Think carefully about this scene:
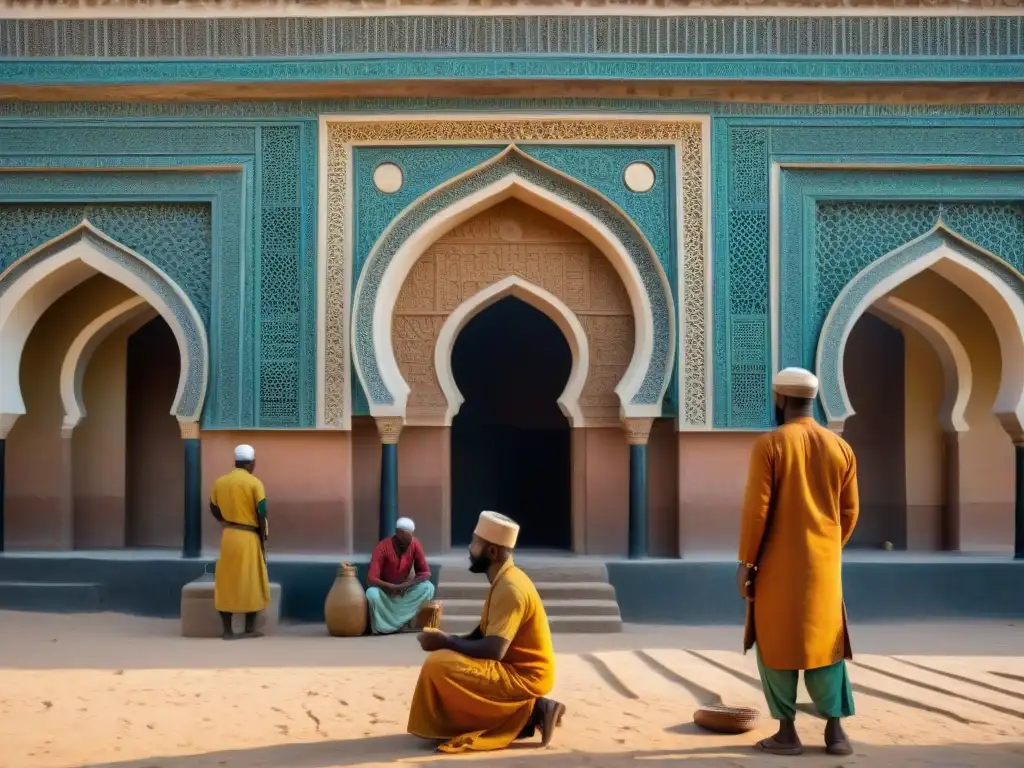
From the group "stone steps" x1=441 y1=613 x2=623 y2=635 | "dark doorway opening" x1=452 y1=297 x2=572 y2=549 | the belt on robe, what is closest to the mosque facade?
"stone steps" x1=441 y1=613 x2=623 y2=635

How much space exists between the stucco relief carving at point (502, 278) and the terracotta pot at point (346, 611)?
6.29ft

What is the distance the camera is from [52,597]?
9.90 meters

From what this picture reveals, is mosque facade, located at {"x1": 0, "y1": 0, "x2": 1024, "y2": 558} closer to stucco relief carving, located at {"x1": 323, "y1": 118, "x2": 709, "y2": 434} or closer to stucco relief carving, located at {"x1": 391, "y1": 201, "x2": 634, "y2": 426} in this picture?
stucco relief carving, located at {"x1": 323, "y1": 118, "x2": 709, "y2": 434}

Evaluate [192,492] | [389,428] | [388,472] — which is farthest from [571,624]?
[192,492]

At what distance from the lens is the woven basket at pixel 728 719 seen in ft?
16.0

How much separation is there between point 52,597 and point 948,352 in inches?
302

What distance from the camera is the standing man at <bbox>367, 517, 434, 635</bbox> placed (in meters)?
8.88

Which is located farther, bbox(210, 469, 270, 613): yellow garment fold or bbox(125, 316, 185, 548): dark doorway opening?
bbox(125, 316, 185, 548): dark doorway opening

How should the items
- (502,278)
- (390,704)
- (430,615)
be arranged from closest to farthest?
(430,615)
(390,704)
(502,278)

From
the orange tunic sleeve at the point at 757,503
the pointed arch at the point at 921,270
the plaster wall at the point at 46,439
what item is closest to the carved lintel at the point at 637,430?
the pointed arch at the point at 921,270

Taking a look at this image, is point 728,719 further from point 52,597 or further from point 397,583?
point 52,597

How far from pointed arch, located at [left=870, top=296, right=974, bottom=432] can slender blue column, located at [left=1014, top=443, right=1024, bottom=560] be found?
0.88 m

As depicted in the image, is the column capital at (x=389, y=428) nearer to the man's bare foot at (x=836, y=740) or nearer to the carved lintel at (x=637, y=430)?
the carved lintel at (x=637, y=430)

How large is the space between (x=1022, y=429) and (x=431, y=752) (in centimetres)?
683
